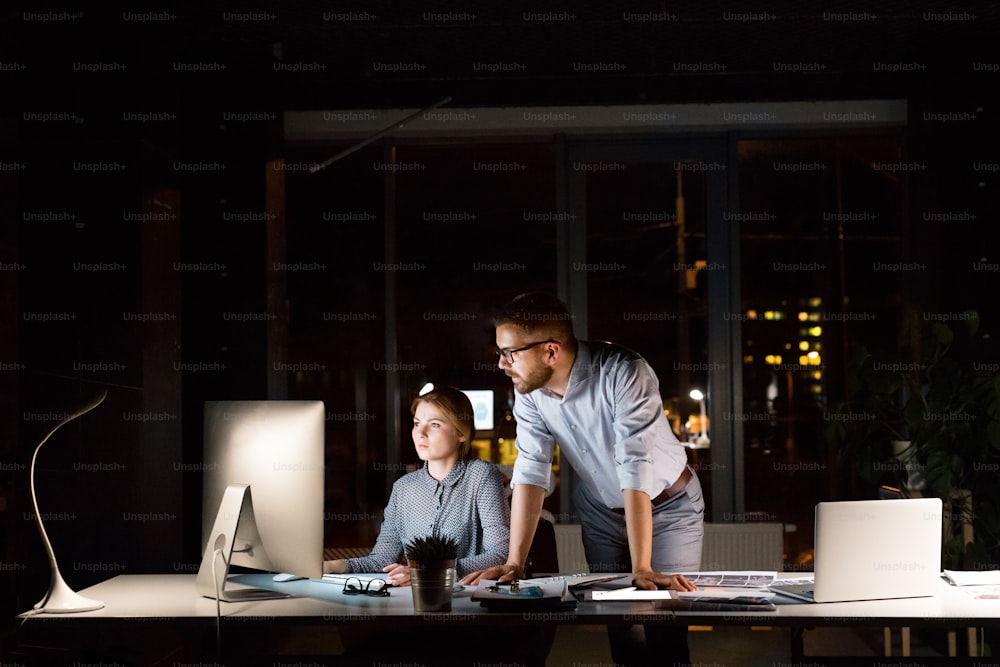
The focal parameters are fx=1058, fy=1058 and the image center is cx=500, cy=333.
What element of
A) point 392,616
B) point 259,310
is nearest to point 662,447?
point 392,616

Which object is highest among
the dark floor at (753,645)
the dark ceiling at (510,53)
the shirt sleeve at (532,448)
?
the dark ceiling at (510,53)

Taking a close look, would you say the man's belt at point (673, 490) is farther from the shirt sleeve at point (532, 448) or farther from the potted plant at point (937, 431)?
the potted plant at point (937, 431)

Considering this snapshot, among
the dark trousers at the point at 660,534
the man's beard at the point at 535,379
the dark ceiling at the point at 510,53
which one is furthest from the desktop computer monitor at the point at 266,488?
the dark ceiling at the point at 510,53

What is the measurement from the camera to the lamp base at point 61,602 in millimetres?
2713

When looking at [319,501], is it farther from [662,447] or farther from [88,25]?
[88,25]

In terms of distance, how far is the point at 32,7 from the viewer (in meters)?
3.88

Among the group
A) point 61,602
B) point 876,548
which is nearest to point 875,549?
point 876,548

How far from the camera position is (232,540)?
2791mm

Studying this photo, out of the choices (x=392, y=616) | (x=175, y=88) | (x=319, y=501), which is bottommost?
(x=392, y=616)

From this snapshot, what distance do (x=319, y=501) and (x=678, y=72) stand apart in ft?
12.1

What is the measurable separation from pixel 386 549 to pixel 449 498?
0.28 metres

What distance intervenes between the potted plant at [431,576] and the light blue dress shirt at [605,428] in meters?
0.75

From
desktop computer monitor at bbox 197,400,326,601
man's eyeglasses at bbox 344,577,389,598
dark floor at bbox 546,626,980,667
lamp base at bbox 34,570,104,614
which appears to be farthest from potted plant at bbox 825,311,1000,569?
lamp base at bbox 34,570,104,614

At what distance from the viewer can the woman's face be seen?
11.2 ft
